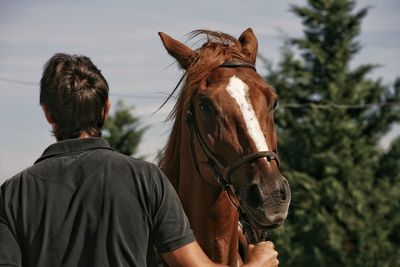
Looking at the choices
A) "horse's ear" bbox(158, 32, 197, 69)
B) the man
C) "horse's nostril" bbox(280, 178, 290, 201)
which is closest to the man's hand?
the man

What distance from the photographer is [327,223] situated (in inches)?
766

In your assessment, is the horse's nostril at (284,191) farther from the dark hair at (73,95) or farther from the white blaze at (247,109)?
the dark hair at (73,95)

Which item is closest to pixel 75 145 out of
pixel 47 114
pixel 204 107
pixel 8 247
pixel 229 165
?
pixel 47 114

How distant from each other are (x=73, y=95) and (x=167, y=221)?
0.51 meters

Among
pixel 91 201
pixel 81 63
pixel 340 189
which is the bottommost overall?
pixel 340 189

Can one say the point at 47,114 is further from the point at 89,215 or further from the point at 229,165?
the point at 229,165

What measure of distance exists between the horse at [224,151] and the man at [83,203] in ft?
3.98

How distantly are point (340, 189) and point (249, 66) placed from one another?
1567cm

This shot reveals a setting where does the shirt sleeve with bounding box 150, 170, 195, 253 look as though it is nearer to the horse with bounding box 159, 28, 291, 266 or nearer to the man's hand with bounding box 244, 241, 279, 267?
the man's hand with bounding box 244, 241, 279, 267

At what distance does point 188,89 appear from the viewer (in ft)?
14.6

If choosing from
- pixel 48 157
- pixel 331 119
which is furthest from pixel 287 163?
pixel 48 157

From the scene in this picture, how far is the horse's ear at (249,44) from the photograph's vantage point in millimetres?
4703

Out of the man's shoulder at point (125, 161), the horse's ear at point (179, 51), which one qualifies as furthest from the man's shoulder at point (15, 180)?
the horse's ear at point (179, 51)

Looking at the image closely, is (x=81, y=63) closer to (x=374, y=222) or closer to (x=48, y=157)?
(x=48, y=157)
